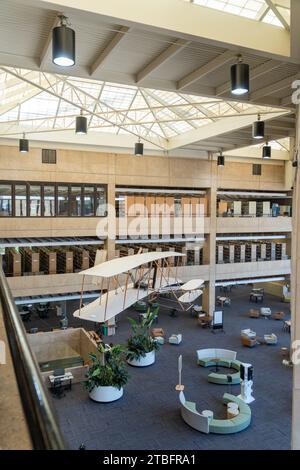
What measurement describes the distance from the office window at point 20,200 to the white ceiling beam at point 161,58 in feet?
34.2

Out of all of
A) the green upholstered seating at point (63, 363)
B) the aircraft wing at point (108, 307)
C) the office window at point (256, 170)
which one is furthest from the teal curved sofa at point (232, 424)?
the office window at point (256, 170)

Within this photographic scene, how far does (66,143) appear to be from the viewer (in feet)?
58.3

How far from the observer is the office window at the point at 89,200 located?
743 inches

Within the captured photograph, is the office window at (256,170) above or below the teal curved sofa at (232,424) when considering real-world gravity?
above

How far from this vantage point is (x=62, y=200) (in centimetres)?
1841

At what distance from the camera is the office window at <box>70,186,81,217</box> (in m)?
18.6

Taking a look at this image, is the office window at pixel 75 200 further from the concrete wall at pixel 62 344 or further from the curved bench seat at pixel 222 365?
the curved bench seat at pixel 222 365

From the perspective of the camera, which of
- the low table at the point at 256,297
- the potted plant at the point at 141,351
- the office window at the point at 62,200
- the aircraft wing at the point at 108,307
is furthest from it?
the low table at the point at 256,297

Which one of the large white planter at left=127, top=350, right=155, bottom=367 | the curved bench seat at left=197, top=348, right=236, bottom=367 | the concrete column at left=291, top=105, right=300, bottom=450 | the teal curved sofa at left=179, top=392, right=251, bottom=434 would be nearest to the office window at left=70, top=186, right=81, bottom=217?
the large white planter at left=127, top=350, right=155, bottom=367

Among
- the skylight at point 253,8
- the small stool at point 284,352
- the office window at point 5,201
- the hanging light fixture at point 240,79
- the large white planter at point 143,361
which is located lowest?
the small stool at point 284,352

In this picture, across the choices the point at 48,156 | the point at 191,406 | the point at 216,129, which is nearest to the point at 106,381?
the point at 191,406

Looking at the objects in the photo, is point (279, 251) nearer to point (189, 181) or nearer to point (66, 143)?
point (189, 181)

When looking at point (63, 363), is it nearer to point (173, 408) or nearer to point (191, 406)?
point (173, 408)
